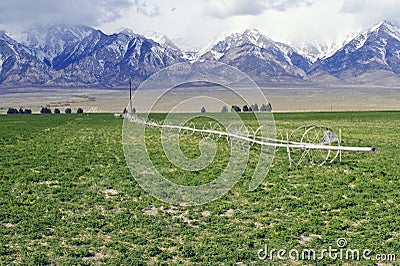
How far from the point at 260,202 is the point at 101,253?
16.2 feet

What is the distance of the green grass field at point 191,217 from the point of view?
363 inches

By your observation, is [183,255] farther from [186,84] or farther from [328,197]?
[186,84]

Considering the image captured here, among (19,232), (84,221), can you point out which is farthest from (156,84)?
(19,232)

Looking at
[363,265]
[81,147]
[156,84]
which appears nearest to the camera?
[363,265]

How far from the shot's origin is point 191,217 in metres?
11.5

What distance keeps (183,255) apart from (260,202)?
4.17 meters

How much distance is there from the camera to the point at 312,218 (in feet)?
35.8

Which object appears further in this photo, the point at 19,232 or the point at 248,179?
the point at 248,179

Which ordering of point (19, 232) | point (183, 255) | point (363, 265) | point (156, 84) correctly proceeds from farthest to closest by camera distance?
point (156, 84) → point (19, 232) → point (183, 255) → point (363, 265)

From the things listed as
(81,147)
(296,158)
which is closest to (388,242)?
(296,158)

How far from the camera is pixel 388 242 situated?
9289 millimetres

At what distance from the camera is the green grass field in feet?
30.3

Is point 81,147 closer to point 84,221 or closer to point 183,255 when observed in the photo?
point 84,221

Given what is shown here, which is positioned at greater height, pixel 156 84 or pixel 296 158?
pixel 156 84
